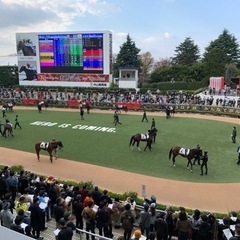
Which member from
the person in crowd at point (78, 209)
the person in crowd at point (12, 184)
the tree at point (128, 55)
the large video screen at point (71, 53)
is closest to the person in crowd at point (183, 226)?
the person in crowd at point (78, 209)

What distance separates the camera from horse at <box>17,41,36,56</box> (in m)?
50.6

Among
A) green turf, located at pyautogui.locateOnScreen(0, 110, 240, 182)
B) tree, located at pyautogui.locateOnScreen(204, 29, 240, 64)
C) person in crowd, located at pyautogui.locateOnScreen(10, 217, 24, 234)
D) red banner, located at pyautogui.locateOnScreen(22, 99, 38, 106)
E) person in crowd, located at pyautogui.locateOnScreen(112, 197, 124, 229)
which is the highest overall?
tree, located at pyautogui.locateOnScreen(204, 29, 240, 64)

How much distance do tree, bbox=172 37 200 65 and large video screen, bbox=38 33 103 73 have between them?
3252 centimetres

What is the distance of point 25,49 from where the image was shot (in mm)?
51062

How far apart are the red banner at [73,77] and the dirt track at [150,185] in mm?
30193

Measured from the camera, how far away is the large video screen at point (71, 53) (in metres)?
47.2

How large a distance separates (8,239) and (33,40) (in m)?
49.7

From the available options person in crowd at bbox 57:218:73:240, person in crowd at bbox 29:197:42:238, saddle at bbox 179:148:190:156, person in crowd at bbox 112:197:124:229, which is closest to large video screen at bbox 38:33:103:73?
saddle at bbox 179:148:190:156

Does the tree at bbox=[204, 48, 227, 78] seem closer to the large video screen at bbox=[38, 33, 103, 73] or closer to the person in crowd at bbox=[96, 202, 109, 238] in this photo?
the large video screen at bbox=[38, 33, 103, 73]

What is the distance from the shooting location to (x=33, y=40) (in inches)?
1987

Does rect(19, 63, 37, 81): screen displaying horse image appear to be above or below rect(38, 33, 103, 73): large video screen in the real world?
below

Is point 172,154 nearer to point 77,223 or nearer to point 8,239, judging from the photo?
point 77,223

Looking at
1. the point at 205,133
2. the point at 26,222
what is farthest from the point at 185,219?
the point at 205,133

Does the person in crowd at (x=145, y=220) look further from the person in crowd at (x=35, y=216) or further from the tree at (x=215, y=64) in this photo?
the tree at (x=215, y=64)
